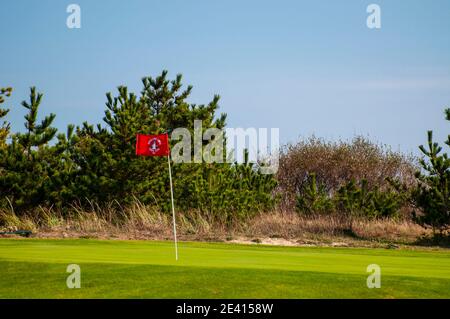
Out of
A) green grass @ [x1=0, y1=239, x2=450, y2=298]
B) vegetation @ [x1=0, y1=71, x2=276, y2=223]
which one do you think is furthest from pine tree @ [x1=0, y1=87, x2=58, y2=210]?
green grass @ [x1=0, y1=239, x2=450, y2=298]

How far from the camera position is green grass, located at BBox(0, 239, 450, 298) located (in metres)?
11.1

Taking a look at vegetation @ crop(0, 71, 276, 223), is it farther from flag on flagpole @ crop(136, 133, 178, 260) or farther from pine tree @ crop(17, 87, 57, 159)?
flag on flagpole @ crop(136, 133, 178, 260)

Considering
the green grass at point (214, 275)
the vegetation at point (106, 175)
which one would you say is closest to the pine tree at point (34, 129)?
the vegetation at point (106, 175)

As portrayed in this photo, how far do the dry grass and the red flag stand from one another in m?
8.87

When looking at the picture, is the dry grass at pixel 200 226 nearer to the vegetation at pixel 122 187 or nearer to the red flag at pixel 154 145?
the vegetation at pixel 122 187

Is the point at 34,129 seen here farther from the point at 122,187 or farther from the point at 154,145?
the point at 154,145

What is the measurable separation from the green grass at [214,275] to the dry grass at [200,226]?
960cm

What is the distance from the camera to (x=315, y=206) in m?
31.7

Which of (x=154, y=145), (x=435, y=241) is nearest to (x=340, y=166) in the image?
(x=435, y=241)

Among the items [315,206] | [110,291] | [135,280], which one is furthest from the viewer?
[315,206]

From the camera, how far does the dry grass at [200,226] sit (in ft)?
87.7
